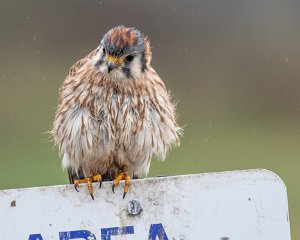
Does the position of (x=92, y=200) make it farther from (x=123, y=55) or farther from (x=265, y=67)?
(x=265, y=67)

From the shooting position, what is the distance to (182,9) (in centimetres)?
1399

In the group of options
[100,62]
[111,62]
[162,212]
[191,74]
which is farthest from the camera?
[191,74]

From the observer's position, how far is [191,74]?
41.3 feet

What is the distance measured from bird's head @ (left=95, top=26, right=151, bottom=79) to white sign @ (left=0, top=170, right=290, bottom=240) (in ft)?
4.18

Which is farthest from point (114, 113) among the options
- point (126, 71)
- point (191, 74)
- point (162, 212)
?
point (191, 74)

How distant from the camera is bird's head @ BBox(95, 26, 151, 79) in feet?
20.4

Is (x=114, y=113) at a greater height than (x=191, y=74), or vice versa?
(x=191, y=74)

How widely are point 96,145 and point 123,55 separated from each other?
454 mm

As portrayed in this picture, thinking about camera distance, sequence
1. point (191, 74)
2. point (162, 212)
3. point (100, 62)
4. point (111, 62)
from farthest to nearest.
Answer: point (191, 74) → point (100, 62) → point (111, 62) → point (162, 212)

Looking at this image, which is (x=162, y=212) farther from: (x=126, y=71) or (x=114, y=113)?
(x=126, y=71)

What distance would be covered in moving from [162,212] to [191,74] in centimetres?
757

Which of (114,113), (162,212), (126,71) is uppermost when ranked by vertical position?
(126,71)

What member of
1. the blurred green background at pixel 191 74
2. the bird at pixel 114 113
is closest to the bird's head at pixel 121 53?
the bird at pixel 114 113

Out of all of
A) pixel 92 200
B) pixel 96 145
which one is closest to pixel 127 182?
pixel 92 200
